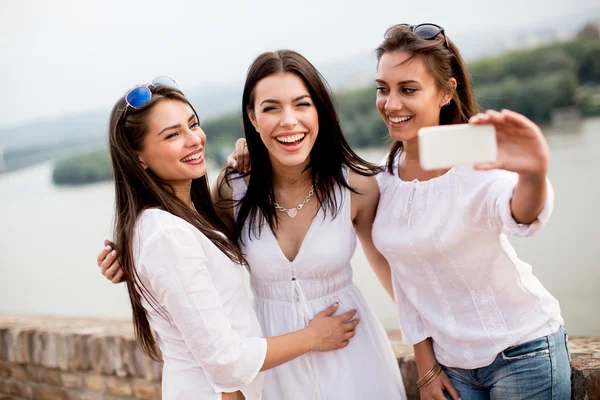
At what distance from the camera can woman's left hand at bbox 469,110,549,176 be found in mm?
1112

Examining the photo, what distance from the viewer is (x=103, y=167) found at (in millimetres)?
10086

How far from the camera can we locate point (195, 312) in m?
1.51

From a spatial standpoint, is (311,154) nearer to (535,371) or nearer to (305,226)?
(305,226)

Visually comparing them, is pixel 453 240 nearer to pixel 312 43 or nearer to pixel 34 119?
pixel 312 43

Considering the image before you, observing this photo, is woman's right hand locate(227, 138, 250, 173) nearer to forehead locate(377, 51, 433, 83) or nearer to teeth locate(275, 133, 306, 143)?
teeth locate(275, 133, 306, 143)

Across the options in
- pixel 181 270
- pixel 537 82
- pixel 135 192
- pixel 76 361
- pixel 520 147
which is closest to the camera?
pixel 520 147

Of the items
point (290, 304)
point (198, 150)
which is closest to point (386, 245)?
point (290, 304)

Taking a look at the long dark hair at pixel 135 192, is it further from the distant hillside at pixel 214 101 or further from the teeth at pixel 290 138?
the distant hillside at pixel 214 101

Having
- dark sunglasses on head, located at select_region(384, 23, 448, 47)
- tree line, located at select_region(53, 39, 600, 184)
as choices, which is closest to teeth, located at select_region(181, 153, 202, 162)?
dark sunglasses on head, located at select_region(384, 23, 448, 47)

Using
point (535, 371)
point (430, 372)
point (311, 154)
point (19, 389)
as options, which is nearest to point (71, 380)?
point (19, 389)

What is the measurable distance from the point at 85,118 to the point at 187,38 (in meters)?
2.78

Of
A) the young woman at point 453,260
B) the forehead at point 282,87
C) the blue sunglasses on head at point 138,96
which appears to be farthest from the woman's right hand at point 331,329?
the blue sunglasses on head at point 138,96

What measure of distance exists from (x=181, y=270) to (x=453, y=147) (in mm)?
808

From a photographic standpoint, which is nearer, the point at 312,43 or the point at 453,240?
the point at 453,240
